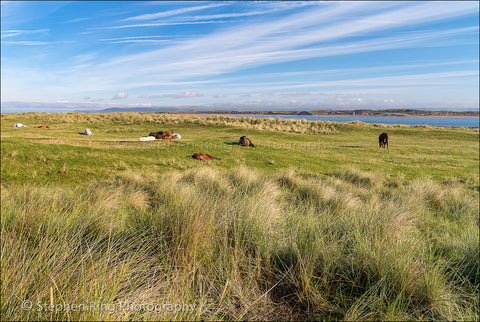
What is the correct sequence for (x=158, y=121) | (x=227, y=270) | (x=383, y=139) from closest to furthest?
(x=227, y=270), (x=383, y=139), (x=158, y=121)

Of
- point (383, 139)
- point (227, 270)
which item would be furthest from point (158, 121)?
point (227, 270)

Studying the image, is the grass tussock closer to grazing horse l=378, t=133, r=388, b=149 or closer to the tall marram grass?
grazing horse l=378, t=133, r=388, b=149

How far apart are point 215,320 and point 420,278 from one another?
197cm

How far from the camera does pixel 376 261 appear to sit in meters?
2.59

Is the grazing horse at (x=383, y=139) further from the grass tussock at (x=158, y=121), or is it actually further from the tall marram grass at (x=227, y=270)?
the tall marram grass at (x=227, y=270)

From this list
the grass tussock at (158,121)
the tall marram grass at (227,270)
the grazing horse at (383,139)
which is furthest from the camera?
the grass tussock at (158,121)

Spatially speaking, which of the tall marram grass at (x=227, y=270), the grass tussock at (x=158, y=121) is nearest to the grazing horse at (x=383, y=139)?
the grass tussock at (x=158, y=121)

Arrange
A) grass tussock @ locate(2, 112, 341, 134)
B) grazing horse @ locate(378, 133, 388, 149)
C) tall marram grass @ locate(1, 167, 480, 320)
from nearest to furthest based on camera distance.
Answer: tall marram grass @ locate(1, 167, 480, 320) < grazing horse @ locate(378, 133, 388, 149) < grass tussock @ locate(2, 112, 341, 134)

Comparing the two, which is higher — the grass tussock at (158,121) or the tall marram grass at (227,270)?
the grass tussock at (158,121)

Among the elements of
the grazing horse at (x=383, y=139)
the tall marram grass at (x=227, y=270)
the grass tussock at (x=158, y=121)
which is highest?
the grass tussock at (x=158, y=121)

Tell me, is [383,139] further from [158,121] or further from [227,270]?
[158,121]

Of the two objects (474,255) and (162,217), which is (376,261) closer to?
(474,255)

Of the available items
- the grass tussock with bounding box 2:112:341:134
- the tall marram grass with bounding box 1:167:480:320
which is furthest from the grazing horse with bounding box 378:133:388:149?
the tall marram grass with bounding box 1:167:480:320

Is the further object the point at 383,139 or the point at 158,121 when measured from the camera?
the point at 158,121
